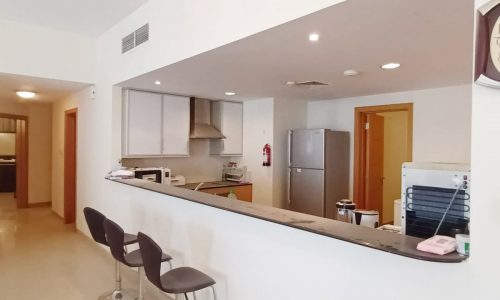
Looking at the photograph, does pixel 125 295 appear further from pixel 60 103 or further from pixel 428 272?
pixel 60 103

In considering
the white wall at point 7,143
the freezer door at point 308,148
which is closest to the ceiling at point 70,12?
the freezer door at point 308,148

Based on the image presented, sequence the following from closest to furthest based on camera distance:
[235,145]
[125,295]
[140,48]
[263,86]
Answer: [125,295] → [140,48] → [263,86] → [235,145]

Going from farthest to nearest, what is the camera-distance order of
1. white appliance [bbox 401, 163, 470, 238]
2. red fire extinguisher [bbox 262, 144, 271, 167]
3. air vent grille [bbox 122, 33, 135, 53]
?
1. red fire extinguisher [bbox 262, 144, 271, 167]
2. air vent grille [bbox 122, 33, 135, 53]
3. white appliance [bbox 401, 163, 470, 238]

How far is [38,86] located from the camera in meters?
4.86

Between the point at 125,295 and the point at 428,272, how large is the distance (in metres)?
2.76

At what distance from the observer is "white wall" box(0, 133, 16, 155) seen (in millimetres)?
10773

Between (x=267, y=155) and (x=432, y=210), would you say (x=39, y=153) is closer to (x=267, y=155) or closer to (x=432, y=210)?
(x=267, y=155)

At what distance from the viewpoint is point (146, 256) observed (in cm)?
202

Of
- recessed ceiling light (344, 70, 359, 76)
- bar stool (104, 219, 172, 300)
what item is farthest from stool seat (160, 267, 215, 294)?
recessed ceiling light (344, 70, 359, 76)

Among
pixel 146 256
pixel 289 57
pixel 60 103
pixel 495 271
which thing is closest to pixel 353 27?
pixel 289 57

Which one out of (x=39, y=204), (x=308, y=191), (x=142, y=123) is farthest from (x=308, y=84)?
(x=39, y=204)

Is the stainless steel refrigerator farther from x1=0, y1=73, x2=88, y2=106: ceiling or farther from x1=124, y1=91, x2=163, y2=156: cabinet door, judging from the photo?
x1=0, y1=73, x2=88, y2=106: ceiling

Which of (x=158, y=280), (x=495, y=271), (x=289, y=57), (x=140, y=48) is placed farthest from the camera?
(x=140, y=48)

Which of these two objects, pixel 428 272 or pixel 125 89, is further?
pixel 125 89
